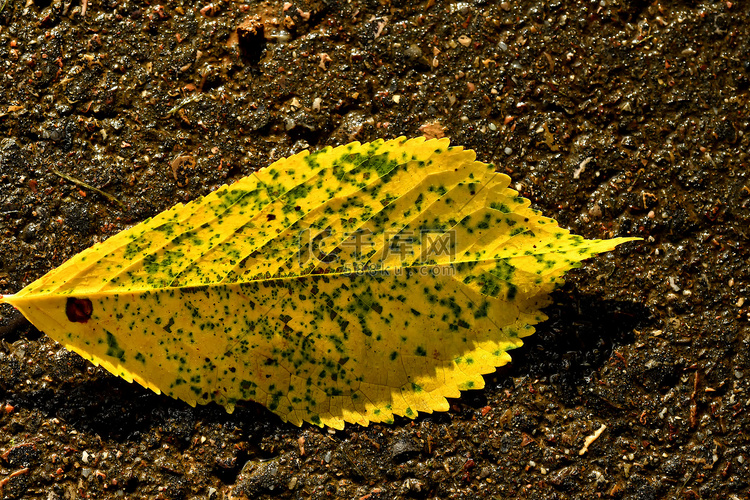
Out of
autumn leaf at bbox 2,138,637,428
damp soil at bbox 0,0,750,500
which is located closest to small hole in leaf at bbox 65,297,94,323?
autumn leaf at bbox 2,138,637,428

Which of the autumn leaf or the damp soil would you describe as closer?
the autumn leaf

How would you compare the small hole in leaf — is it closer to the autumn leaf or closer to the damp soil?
the autumn leaf

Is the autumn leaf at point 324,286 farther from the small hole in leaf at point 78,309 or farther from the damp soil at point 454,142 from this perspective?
the damp soil at point 454,142

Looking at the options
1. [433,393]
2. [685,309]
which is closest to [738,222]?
[685,309]

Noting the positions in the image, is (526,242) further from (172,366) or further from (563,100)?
(172,366)

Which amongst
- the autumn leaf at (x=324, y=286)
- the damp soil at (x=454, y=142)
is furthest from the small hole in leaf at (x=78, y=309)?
the damp soil at (x=454, y=142)

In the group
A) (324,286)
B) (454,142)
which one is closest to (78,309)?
(324,286)

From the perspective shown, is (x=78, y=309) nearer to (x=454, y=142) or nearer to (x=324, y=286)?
(x=324, y=286)
